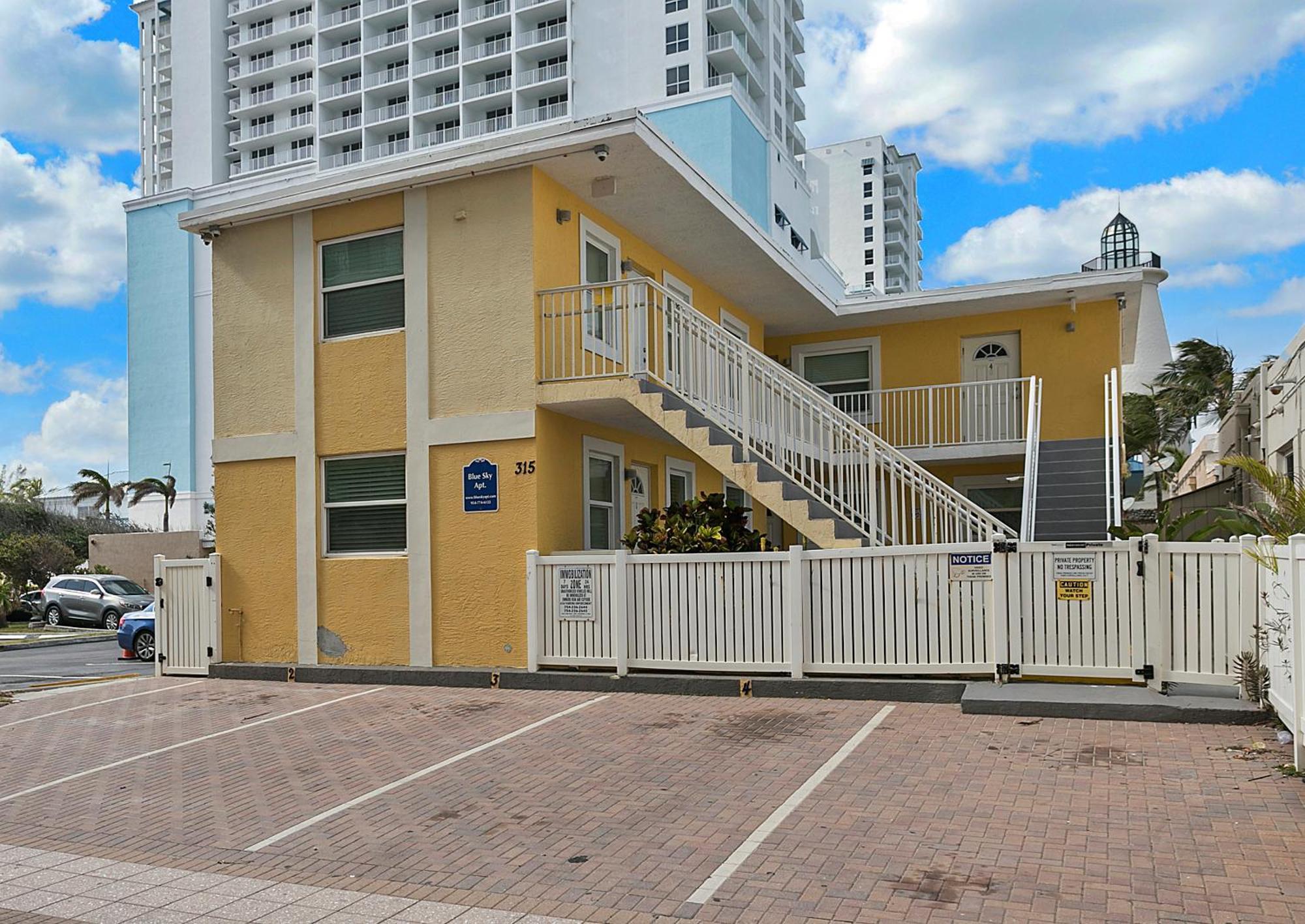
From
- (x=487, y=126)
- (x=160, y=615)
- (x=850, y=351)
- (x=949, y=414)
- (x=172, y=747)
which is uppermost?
(x=487, y=126)

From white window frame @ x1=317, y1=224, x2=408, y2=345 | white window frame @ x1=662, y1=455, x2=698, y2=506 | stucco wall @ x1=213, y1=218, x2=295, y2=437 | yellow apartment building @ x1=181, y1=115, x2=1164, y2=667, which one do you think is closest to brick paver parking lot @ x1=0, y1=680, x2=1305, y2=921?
yellow apartment building @ x1=181, y1=115, x2=1164, y2=667

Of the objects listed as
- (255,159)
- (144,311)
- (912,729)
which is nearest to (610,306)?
(912,729)

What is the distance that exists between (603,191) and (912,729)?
7.48 m

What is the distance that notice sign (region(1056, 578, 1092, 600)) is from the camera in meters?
9.54

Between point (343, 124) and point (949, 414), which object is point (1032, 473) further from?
point (343, 124)

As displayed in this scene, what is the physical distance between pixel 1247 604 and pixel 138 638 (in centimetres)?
1700

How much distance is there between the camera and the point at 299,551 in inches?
530

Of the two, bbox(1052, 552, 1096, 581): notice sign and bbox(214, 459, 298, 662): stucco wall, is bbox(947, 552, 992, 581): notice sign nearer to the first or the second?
bbox(1052, 552, 1096, 581): notice sign

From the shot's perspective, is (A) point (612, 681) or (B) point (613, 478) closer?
(A) point (612, 681)

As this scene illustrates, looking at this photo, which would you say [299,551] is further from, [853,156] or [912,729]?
[853,156]

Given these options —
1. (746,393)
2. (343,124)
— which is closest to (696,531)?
(746,393)

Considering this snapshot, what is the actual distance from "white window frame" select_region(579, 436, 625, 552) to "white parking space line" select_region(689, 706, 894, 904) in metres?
5.39

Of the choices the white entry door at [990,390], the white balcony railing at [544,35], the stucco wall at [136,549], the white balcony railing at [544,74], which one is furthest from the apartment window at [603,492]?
the white balcony railing at [544,35]

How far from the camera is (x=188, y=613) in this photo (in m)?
13.9
